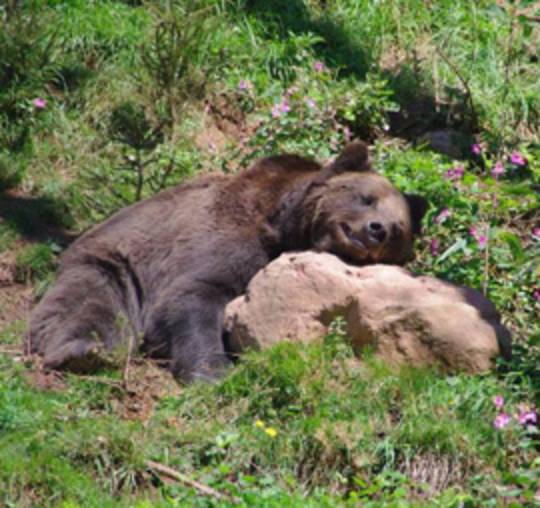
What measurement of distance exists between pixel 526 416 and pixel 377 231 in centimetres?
218

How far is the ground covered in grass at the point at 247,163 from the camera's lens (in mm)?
6137

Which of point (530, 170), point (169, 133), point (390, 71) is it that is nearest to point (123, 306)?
point (169, 133)

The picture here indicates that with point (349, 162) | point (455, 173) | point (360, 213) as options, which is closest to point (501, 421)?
point (360, 213)

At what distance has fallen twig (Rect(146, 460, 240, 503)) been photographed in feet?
19.0

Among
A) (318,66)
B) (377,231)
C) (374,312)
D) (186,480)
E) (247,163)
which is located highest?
(318,66)

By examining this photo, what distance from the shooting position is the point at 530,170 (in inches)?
409

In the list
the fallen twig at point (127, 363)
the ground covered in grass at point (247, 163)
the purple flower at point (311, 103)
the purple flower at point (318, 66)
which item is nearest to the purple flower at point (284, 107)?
the ground covered in grass at point (247, 163)

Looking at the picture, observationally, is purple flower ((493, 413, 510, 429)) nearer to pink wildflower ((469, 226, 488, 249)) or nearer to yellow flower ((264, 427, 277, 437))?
yellow flower ((264, 427, 277, 437))

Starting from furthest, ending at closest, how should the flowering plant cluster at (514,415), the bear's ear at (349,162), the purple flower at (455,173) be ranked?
the purple flower at (455,173)
the bear's ear at (349,162)
the flowering plant cluster at (514,415)

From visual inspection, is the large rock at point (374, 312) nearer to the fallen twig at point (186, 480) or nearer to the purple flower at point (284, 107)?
the fallen twig at point (186, 480)

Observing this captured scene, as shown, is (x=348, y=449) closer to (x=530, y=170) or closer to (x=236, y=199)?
(x=236, y=199)

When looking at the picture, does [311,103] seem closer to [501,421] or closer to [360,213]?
[360,213]

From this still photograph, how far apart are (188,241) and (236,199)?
1.71 feet

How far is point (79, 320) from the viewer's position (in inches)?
319
